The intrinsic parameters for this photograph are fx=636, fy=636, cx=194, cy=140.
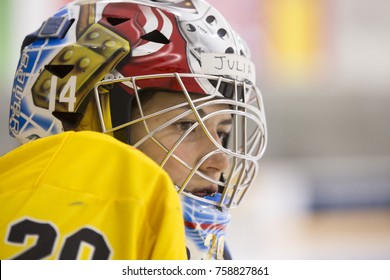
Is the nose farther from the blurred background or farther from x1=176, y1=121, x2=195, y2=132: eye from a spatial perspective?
the blurred background

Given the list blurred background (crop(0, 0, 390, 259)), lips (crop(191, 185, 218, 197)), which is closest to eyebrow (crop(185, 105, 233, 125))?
lips (crop(191, 185, 218, 197))

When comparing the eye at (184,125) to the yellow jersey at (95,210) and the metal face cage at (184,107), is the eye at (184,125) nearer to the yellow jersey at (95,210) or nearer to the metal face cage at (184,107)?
the metal face cage at (184,107)

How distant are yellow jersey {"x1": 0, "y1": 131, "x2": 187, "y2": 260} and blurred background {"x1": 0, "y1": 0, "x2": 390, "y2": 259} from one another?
273 cm

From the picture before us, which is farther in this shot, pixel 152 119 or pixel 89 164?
pixel 152 119

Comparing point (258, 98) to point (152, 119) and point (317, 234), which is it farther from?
point (317, 234)

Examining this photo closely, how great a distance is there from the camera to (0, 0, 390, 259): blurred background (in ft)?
11.9

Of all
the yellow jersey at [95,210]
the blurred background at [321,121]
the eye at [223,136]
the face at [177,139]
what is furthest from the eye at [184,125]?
the blurred background at [321,121]

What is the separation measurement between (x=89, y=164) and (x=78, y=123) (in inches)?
16.7

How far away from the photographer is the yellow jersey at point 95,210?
688 millimetres

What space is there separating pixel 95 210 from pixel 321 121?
140 inches

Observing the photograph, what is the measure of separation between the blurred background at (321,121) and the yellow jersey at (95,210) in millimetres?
2734

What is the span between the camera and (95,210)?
69cm

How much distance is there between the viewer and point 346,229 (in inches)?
150
